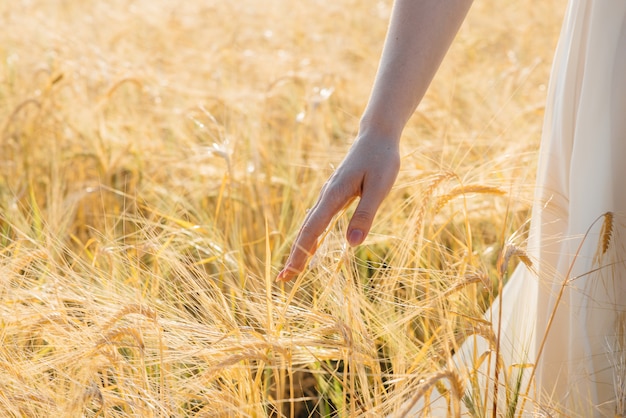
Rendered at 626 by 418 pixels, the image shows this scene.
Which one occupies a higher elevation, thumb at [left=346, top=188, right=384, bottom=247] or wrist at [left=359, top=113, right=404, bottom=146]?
wrist at [left=359, top=113, right=404, bottom=146]

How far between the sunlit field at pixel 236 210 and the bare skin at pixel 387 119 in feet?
0.22

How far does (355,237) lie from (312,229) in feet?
0.16

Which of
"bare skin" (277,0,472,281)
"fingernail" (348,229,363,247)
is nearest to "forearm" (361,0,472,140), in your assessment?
"bare skin" (277,0,472,281)

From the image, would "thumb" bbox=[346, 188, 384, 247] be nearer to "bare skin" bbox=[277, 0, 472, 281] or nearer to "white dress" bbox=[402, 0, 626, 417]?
"bare skin" bbox=[277, 0, 472, 281]

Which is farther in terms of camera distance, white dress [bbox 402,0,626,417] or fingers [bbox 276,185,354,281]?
white dress [bbox 402,0,626,417]

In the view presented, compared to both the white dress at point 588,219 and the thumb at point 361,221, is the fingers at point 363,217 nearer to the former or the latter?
the thumb at point 361,221

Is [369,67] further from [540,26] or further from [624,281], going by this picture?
[624,281]

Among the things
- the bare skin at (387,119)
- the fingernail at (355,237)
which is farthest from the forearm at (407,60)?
the fingernail at (355,237)

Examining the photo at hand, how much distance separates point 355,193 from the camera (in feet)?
3.06

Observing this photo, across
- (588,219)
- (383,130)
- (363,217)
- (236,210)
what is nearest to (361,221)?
(363,217)

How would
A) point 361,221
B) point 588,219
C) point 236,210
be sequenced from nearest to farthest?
point 361,221
point 588,219
point 236,210

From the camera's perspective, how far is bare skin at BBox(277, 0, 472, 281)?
90 centimetres

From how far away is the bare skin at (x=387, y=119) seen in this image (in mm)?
904

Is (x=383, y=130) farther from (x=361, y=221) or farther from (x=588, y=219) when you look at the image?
(x=588, y=219)
